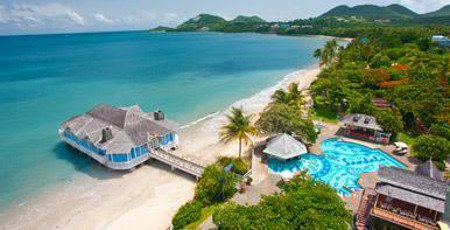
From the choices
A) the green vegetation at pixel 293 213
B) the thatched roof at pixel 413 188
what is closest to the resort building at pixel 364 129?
the thatched roof at pixel 413 188

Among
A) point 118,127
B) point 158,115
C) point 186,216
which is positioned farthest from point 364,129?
point 118,127

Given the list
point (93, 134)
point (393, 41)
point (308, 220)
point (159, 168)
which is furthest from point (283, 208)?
point (393, 41)

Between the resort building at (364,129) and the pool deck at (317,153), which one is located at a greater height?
the resort building at (364,129)

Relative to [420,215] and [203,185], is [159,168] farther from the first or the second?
[420,215]

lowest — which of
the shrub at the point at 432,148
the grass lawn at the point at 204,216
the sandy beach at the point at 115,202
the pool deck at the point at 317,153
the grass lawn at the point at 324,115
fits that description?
the sandy beach at the point at 115,202

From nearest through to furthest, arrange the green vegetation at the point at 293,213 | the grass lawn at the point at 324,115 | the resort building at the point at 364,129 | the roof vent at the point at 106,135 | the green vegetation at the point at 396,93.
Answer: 1. the green vegetation at the point at 293,213
2. the roof vent at the point at 106,135
3. the resort building at the point at 364,129
4. the green vegetation at the point at 396,93
5. the grass lawn at the point at 324,115

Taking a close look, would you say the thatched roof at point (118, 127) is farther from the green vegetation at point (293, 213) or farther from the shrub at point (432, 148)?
the shrub at point (432, 148)

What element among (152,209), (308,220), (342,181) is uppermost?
(308,220)
